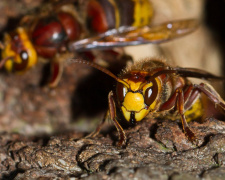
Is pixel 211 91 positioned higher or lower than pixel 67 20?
lower

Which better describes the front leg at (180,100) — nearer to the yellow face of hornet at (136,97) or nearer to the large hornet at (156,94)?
the large hornet at (156,94)

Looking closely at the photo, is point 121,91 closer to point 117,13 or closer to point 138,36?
point 138,36

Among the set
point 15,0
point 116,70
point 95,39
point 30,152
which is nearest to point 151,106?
point 30,152

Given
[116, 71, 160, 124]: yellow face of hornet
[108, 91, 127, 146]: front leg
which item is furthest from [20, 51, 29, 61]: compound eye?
[116, 71, 160, 124]: yellow face of hornet

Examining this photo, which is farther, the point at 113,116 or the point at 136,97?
the point at 113,116

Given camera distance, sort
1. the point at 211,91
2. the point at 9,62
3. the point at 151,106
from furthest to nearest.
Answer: the point at 9,62 < the point at 211,91 < the point at 151,106

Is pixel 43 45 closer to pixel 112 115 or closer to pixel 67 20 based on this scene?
pixel 67 20

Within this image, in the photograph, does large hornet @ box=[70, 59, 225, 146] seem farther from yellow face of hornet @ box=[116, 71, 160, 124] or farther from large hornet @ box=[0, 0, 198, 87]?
large hornet @ box=[0, 0, 198, 87]

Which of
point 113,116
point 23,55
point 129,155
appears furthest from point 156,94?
point 23,55
